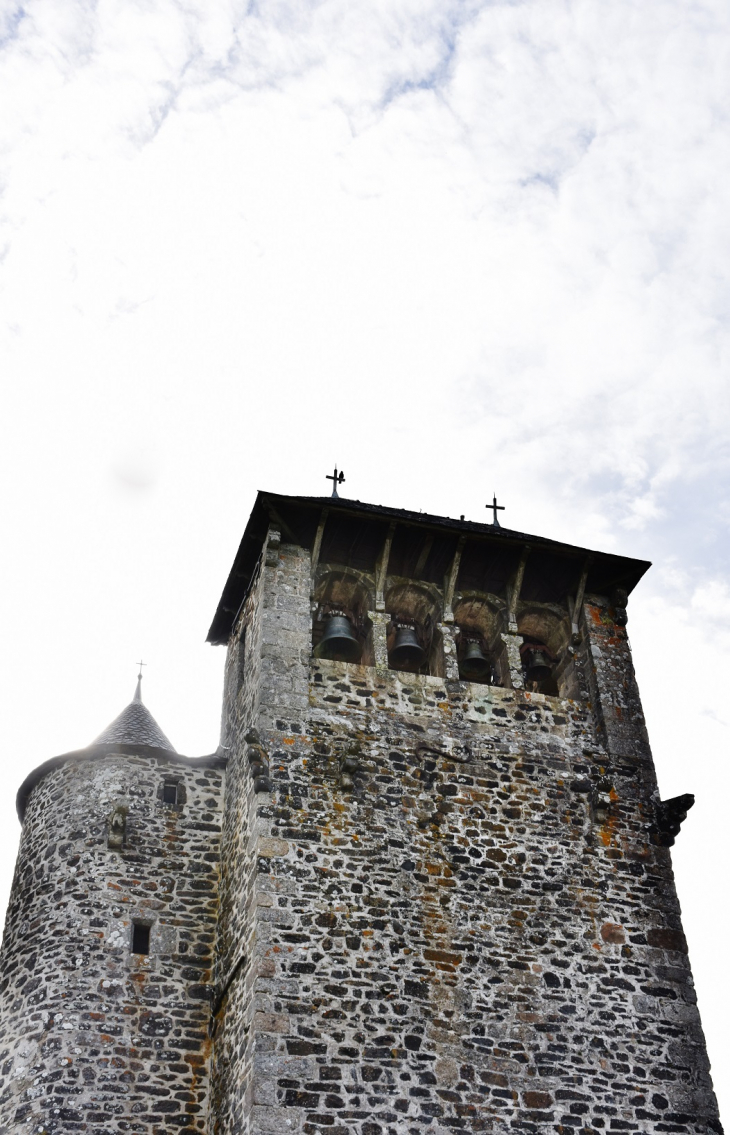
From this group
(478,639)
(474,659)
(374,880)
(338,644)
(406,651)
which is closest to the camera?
(374,880)

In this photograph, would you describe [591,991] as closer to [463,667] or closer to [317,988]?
[317,988]

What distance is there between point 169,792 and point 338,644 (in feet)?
8.04

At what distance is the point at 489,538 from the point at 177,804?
4.67m

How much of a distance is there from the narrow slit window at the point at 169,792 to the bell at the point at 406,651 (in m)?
2.77

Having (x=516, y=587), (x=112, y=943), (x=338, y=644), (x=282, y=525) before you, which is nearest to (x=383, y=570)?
(x=338, y=644)

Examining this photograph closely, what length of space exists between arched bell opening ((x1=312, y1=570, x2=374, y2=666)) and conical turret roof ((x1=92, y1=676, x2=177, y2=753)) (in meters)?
2.14

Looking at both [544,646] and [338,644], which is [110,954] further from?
[544,646]

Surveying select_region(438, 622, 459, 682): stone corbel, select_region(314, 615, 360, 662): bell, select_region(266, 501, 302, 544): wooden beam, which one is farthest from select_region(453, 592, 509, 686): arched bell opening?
select_region(266, 501, 302, 544): wooden beam

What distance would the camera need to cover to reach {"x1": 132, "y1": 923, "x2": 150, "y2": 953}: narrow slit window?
11.4 metres

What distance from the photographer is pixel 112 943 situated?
1128cm

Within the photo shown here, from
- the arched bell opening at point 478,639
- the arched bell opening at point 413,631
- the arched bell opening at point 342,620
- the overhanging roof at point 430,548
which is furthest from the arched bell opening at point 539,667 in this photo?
the arched bell opening at point 342,620

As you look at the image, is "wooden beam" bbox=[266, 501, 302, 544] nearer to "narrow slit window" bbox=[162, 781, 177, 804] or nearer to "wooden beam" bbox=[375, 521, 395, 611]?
"wooden beam" bbox=[375, 521, 395, 611]

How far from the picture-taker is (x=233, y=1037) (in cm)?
1020

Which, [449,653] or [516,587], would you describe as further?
[516,587]
